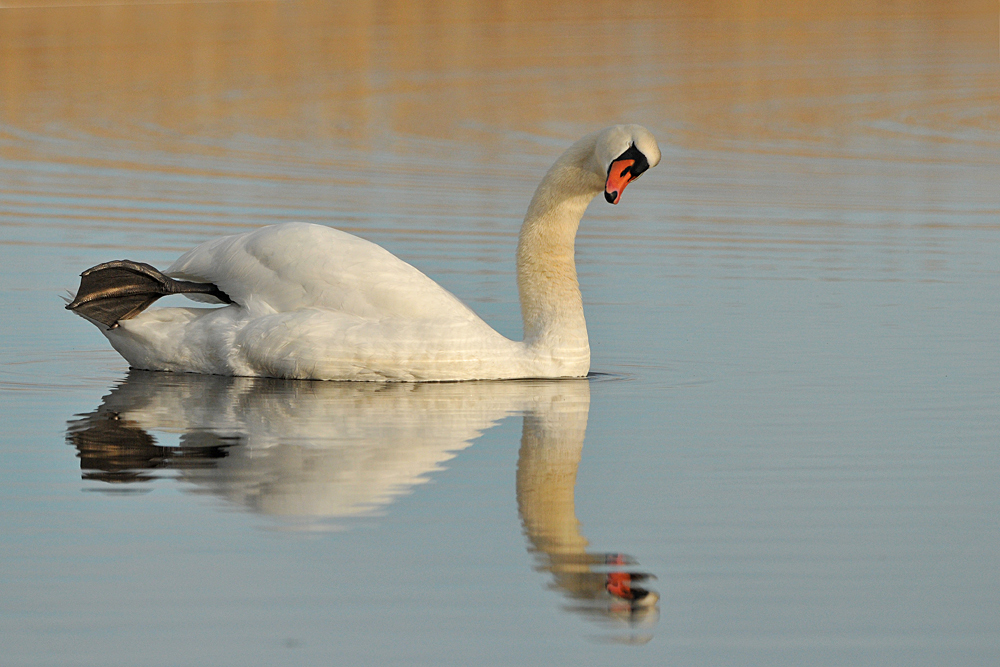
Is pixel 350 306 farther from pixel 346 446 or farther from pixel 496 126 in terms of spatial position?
pixel 496 126

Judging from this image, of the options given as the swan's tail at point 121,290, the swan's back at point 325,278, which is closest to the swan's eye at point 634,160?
the swan's back at point 325,278

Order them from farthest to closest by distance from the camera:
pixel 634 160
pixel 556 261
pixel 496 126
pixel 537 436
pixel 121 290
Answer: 1. pixel 496 126
2. pixel 556 261
3. pixel 121 290
4. pixel 634 160
5. pixel 537 436

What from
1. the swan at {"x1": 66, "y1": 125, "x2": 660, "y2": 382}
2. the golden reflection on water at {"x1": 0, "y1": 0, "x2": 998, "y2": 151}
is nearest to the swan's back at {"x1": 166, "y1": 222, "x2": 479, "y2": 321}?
the swan at {"x1": 66, "y1": 125, "x2": 660, "y2": 382}

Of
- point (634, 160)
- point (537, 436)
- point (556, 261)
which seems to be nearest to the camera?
point (537, 436)

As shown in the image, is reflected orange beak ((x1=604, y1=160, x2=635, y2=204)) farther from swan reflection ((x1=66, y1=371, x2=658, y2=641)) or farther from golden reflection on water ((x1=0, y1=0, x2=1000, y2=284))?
golden reflection on water ((x1=0, y1=0, x2=1000, y2=284))

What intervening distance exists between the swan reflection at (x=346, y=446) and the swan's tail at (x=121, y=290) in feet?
1.09

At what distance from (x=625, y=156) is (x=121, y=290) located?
2.53 meters

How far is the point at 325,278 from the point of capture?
28.1ft

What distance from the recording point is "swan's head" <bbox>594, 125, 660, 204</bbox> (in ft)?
27.2

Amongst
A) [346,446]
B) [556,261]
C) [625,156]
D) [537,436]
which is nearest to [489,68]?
[556,261]

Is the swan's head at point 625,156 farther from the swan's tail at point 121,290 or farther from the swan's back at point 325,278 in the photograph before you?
the swan's tail at point 121,290

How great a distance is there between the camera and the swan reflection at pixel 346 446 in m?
5.57

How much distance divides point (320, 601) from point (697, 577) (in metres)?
1.12

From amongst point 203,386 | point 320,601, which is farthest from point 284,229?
point 320,601
